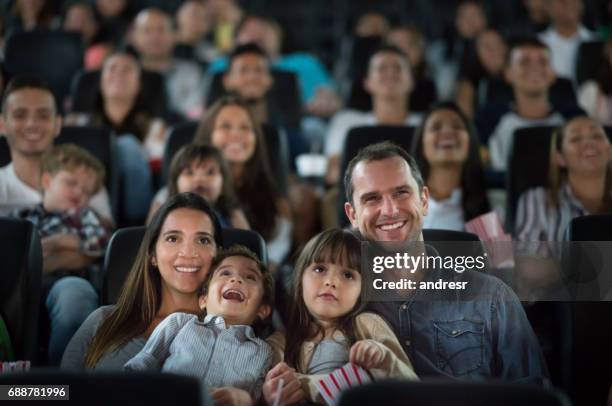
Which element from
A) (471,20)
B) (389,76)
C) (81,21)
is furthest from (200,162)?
(471,20)

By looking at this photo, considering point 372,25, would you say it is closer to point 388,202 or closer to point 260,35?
point 260,35

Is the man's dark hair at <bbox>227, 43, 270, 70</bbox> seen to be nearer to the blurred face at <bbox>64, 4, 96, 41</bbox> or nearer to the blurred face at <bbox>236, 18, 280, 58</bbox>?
the blurred face at <bbox>236, 18, 280, 58</bbox>

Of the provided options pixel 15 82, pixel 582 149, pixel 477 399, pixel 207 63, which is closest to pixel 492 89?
pixel 207 63

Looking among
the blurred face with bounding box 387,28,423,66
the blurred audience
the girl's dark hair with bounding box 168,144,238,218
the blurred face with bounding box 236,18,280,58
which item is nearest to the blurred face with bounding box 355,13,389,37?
the blurred face with bounding box 387,28,423,66

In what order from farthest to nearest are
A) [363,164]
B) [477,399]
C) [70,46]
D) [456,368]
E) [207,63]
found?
[207,63] < [70,46] < [363,164] < [456,368] < [477,399]

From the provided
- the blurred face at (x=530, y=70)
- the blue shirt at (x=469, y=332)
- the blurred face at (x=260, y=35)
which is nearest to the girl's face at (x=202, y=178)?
the blue shirt at (x=469, y=332)

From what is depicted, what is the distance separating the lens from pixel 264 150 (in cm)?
364

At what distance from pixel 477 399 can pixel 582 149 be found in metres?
1.78

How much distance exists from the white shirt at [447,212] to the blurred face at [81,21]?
3.33 metres

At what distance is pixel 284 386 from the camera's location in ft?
6.98

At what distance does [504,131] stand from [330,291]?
239cm

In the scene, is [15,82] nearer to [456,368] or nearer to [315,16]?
[456,368]

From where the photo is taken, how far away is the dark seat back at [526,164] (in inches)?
134

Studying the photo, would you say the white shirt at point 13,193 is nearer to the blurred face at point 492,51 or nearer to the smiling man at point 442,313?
the smiling man at point 442,313
